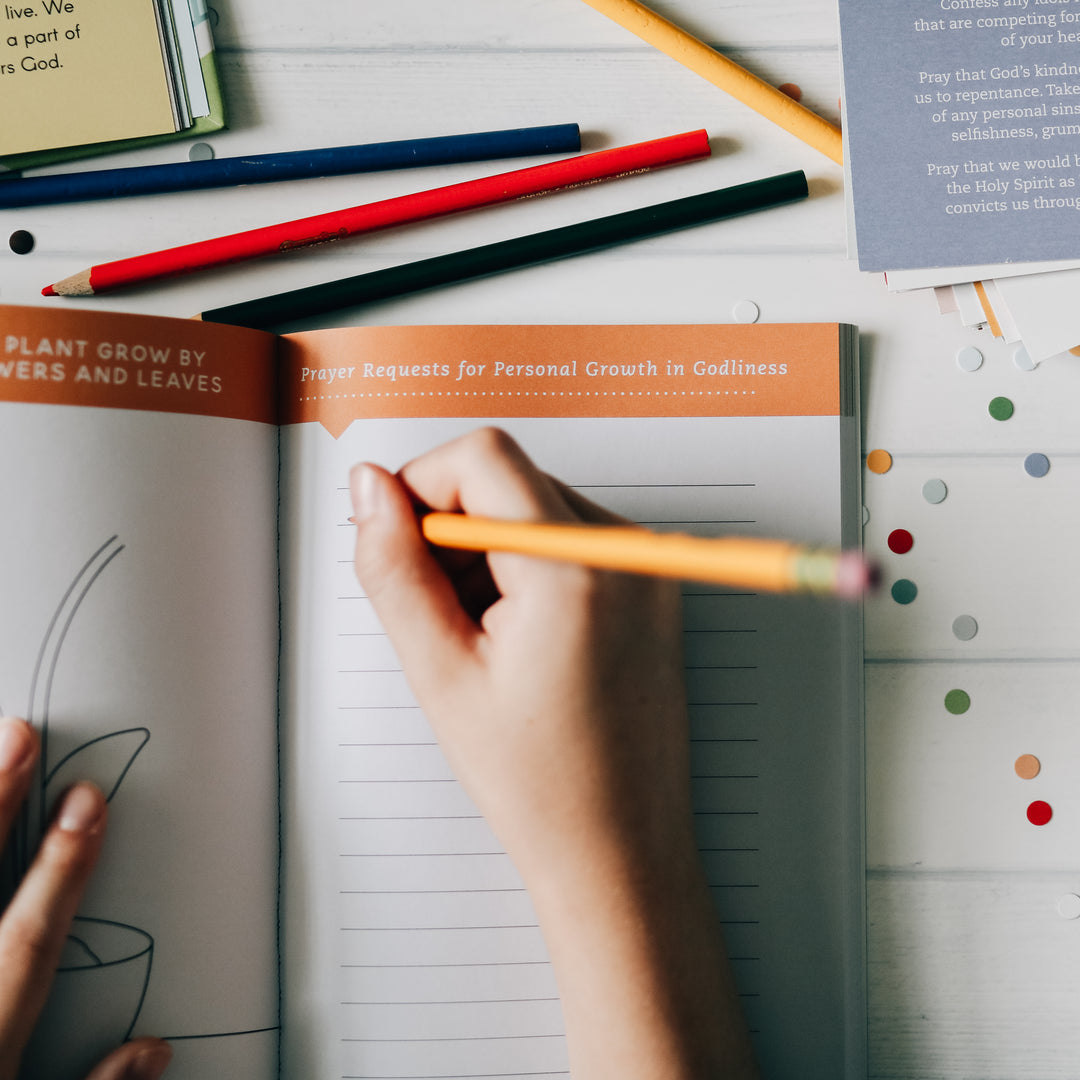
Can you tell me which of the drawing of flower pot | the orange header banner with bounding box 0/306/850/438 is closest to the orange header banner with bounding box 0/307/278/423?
the orange header banner with bounding box 0/306/850/438

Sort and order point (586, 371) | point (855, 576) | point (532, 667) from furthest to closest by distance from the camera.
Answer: point (586, 371) → point (532, 667) → point (855, 576)

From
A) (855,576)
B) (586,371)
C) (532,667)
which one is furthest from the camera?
(586,371)

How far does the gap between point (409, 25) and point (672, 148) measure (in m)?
0.17

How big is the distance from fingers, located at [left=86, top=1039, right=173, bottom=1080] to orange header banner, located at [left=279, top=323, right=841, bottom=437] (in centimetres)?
32

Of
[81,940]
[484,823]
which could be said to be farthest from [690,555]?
[81,940]

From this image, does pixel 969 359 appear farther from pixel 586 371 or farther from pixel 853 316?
pixel 586 371

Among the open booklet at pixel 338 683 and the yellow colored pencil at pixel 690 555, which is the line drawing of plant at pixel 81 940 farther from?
the yellow colored pencil at pixel 690 555

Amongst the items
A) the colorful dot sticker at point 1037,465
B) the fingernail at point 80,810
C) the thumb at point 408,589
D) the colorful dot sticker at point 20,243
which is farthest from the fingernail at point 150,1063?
the colorful dot sticker at point 1037,465

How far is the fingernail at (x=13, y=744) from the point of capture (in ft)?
1.41

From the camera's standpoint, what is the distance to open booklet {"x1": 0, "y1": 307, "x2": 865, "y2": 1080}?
449 mm

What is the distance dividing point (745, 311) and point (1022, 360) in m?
0.16

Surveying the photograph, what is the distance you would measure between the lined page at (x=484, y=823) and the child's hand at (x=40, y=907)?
0.09 meters

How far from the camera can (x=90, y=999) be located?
1.46ft

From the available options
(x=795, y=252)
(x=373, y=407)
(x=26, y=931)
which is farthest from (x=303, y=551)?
(x=795, y=252)
